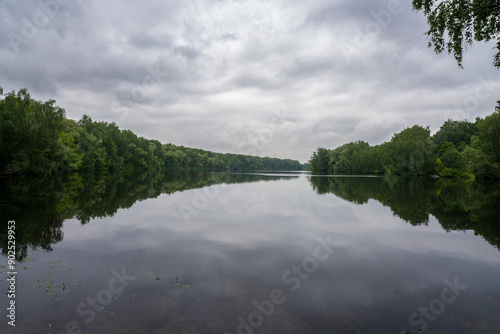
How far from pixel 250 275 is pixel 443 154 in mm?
94175

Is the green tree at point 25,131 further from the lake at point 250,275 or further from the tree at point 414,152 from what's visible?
the tree at point 414,152

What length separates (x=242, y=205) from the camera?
24562mm

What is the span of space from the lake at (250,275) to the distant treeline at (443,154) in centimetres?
5003

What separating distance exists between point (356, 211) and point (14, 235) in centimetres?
2116

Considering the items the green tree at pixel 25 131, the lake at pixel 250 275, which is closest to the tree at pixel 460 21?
the lake at pixel 250 275

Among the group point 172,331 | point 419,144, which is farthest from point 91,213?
point 419,144

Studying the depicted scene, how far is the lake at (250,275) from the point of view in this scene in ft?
20.2

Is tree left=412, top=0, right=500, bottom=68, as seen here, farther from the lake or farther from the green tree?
the green tree

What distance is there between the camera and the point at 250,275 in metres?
8.77

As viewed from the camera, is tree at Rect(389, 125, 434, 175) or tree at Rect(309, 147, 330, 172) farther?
tree at Rect(309, 147, 330, 172)

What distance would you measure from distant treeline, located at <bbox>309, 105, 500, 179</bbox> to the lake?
164 ft

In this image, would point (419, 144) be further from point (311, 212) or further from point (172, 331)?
point (172, 331)

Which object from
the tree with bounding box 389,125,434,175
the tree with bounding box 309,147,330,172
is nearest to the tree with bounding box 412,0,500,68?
the tree with bounding box 389,125,434,175

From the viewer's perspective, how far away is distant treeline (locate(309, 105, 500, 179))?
55.8 metres
